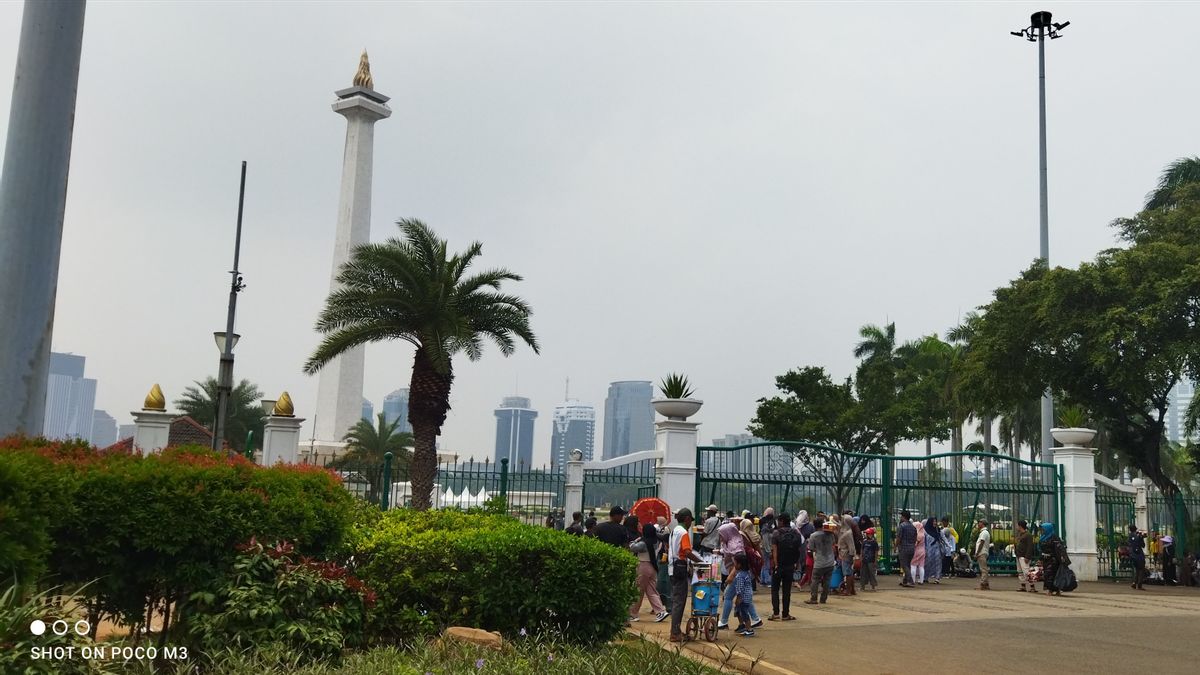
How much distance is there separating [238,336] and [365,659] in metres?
11.9

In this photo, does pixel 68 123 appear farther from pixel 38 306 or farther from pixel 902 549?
pixel 902 549

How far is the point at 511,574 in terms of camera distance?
8.62 meters

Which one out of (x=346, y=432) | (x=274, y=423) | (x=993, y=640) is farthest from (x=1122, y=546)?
(x=346, y=432)

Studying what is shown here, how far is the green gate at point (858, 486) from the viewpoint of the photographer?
1741 centimetres

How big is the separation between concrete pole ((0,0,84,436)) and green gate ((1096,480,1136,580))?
71.1ft

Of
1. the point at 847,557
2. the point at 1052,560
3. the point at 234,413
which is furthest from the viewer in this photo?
the point at 234,413

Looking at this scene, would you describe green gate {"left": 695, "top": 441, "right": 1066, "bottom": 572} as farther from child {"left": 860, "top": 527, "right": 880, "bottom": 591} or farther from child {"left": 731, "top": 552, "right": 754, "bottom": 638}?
child {"left": 731, "top": 552, "right": 754, "bottom": 638}

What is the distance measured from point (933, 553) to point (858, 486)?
7.67 feet

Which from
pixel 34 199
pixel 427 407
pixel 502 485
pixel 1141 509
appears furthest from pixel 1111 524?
pixel 34 199

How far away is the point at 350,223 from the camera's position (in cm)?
4731

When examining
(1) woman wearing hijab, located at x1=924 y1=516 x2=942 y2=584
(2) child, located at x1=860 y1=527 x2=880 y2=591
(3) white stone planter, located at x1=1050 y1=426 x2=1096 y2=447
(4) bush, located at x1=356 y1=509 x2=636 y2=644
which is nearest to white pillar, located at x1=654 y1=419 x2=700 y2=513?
(2) child, located at x1=860 y1=527 x2=880 y2=591

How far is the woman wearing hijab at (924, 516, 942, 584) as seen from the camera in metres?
20.2

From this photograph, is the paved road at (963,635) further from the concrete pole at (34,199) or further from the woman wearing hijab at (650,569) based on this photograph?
the concrete pole at (34,199)

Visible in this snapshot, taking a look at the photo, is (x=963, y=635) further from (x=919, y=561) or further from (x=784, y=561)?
(x=919, y=561)
